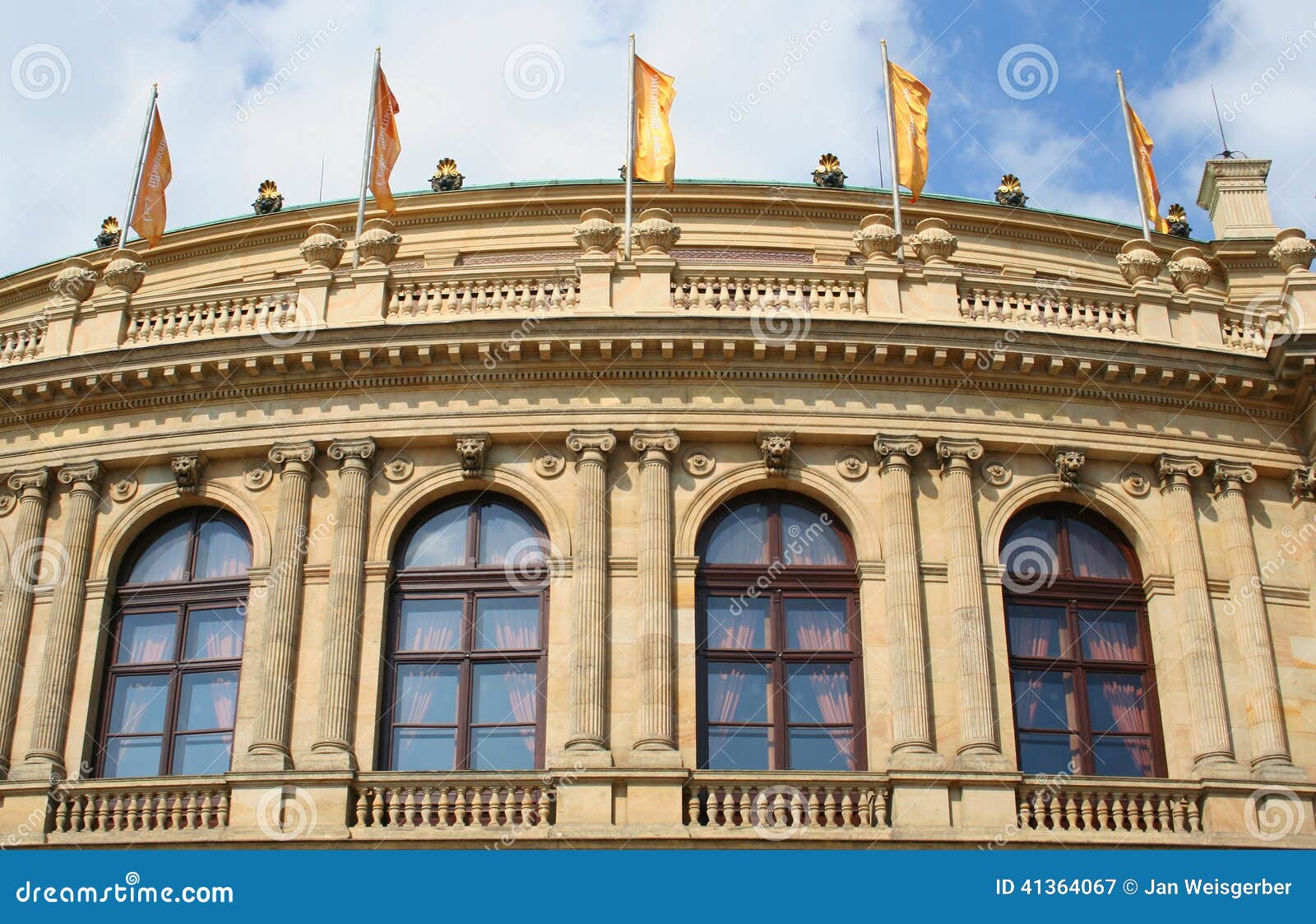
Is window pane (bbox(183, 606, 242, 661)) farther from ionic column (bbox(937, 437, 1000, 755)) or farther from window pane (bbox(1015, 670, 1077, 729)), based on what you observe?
window pane (bbox(1015, 670, 1077, 729))

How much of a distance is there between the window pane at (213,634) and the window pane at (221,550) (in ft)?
2.06

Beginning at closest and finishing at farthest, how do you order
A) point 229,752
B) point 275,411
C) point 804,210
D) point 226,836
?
point 226,836 → point 229,752 → point 275,411 → point 804,210

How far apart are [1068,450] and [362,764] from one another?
37.4 feet

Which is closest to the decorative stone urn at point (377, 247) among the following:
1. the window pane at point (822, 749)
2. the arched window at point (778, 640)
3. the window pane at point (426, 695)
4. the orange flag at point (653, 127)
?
the orange flag at point (653, 127)

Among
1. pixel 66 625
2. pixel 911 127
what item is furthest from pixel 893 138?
pixel 66 625

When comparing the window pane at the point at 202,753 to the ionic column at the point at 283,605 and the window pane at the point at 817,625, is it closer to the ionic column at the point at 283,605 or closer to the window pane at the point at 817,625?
the ionic column at the point at 283,605

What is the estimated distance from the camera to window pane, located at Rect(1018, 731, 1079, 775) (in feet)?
74.2

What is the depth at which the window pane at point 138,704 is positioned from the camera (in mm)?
23469

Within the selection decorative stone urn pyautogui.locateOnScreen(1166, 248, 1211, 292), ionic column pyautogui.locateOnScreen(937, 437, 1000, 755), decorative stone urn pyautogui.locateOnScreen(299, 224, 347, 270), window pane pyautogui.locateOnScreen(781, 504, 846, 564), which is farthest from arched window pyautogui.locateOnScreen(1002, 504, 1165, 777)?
decorative stone urn pyautogui.locateOnScreen(299, 224, 347, 270)

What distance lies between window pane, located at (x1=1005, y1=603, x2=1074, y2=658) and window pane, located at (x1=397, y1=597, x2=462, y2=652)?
810 cm

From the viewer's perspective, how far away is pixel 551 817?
69.4 feet

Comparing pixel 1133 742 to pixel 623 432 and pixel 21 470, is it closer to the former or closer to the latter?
pixel 623 432

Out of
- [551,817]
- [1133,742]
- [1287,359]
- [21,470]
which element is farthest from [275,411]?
[1287,359]

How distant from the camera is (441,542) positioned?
24.1m
